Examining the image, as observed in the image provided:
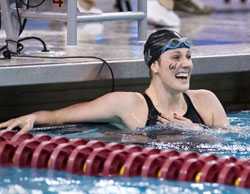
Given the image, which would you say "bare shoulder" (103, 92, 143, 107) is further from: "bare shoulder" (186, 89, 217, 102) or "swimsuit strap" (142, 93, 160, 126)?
"bare shoulder" (186, 89, 217, 102)

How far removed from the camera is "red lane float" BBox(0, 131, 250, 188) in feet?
12.6

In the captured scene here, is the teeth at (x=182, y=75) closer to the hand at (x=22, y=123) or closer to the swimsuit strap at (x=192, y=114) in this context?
the swimsuit strap at (x=192, y=114)

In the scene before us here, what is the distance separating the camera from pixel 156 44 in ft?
16.1

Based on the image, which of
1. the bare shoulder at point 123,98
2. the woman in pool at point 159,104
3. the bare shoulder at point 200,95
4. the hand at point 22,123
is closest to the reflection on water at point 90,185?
the hand at point 22,123

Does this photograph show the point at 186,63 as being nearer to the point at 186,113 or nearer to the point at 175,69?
the point at 175,69

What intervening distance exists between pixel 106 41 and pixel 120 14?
20.1 inches

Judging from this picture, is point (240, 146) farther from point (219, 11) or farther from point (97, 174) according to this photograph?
point (219, 11)

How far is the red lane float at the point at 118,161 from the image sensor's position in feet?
12.6

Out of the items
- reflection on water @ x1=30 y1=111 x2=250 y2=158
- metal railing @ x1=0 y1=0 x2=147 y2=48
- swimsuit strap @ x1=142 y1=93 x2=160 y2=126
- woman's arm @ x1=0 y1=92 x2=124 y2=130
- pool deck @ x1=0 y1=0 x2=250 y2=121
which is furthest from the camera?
metal railing @ x1=0 y1=0 x2=147 y2=48

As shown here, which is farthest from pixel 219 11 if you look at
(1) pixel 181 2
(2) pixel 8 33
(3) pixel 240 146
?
(3) pixel 240 146

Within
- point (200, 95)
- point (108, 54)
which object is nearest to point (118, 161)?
point (200, 95)

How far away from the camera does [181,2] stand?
36.3 feet

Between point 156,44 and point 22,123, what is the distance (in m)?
0.84

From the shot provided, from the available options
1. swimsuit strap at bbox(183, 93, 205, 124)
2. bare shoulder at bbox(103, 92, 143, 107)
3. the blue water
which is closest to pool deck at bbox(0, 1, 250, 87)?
bare shoulder at bbox(103, 92, 143, 107)
